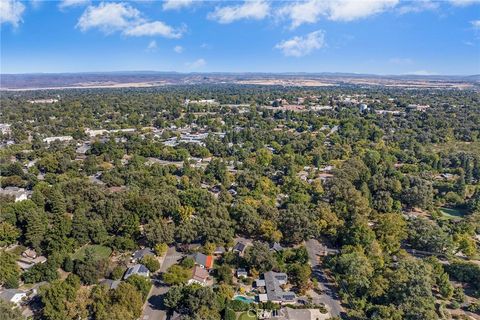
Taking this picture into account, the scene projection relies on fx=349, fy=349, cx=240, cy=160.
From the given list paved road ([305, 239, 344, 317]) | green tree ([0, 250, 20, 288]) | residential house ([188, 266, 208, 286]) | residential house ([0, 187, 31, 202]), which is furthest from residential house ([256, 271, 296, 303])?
residential house ([0, 187, 31, 202])

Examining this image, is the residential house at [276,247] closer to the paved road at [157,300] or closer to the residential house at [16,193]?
the paved road at [157,300]

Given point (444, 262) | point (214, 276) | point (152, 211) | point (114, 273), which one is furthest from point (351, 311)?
point (152, 211)

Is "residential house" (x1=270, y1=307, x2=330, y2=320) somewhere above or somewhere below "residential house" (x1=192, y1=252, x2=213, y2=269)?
below

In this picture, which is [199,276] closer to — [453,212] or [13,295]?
[13,295]

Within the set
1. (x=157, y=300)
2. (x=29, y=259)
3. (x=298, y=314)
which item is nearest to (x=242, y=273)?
(x=298, y=314)

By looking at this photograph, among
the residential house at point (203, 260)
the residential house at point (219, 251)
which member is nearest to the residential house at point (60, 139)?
the residential house at point (219, 251)

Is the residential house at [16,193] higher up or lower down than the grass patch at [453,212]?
higher up

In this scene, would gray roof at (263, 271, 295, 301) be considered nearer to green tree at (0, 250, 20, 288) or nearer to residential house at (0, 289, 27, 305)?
residential house at (0, 289, 27, 305)

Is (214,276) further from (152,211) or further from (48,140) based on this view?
(48,140)
